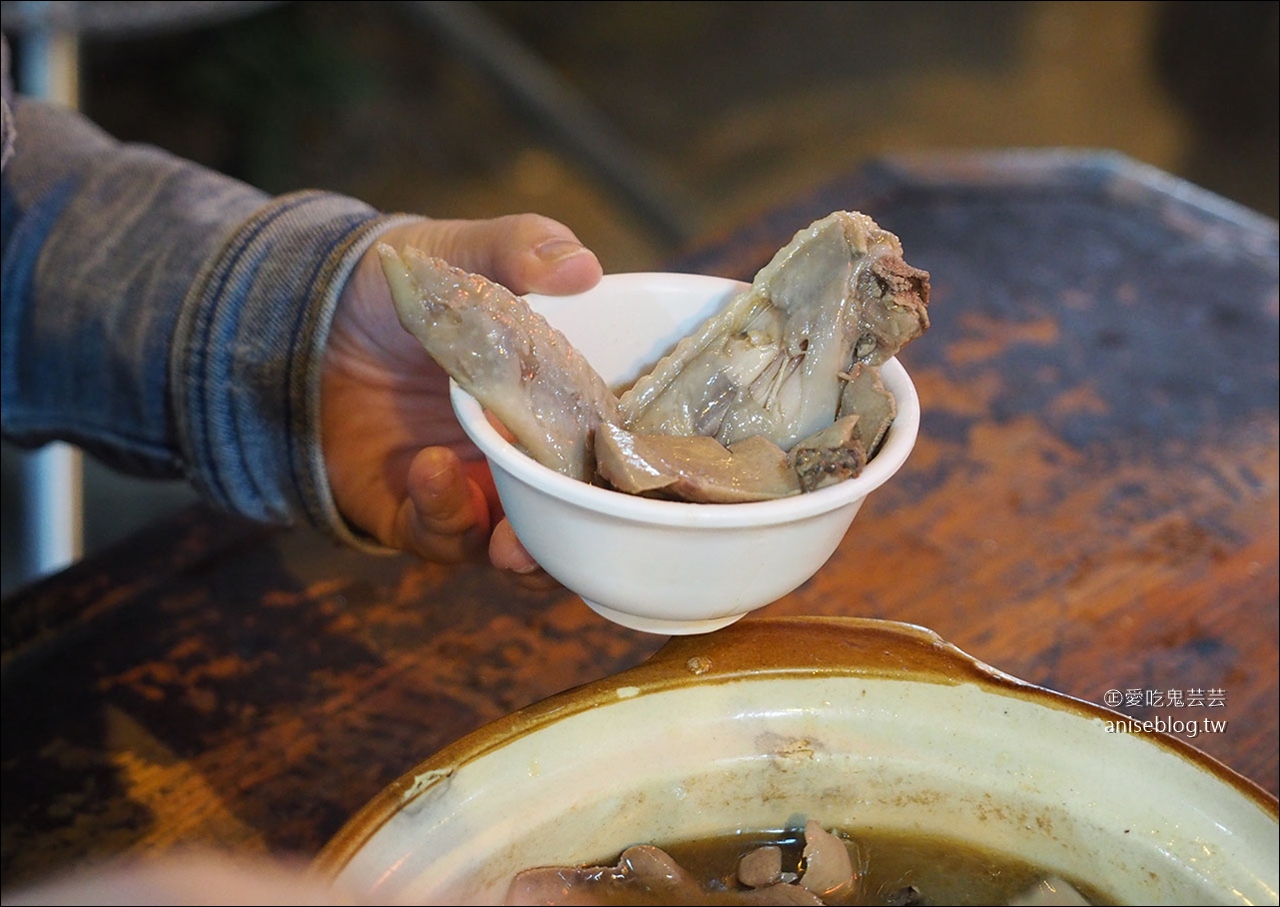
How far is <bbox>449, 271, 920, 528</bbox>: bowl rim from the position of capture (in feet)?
2.54

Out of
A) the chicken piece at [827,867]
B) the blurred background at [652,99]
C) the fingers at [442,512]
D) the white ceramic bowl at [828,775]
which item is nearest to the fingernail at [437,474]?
the fingers at [442,512]

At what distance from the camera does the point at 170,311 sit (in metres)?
1.41

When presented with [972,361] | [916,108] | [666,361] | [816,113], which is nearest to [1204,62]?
[916,108]

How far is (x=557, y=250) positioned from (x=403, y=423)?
0.49 meters

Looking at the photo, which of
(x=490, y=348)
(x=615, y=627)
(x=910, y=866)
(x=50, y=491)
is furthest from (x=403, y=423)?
(x=50, y=491)

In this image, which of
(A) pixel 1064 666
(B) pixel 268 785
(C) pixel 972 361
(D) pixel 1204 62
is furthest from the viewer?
(D) pixel 1204 62

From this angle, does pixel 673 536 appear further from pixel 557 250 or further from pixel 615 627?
pixel 615 627

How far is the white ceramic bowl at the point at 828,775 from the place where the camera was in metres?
0.80

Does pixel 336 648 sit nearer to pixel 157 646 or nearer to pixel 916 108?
pixel 157 646

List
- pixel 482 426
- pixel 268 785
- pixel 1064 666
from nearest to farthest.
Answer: pixel 482 426 < pixel 268 785 < pixel 1064 666

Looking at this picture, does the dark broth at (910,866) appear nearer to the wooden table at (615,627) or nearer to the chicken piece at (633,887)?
the chicken piece at (633,887)

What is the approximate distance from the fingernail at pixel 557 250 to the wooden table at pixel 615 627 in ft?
1.58

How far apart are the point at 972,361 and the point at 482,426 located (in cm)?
116

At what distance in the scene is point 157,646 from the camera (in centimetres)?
131
